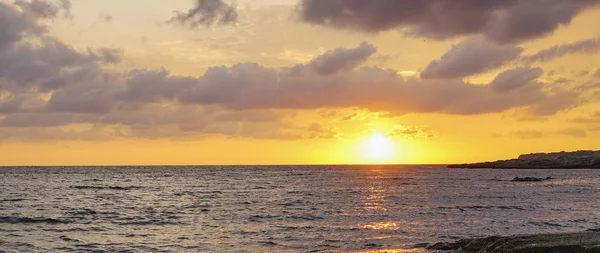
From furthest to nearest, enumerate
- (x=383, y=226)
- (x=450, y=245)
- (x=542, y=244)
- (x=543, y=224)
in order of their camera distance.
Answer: (x=543, y=224) → (x=383, y=226) → (x=450, y=245) → (x=542, y=244)

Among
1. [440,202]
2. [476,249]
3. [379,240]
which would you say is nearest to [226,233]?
[379,240]

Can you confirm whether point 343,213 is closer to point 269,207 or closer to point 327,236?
point 269,207

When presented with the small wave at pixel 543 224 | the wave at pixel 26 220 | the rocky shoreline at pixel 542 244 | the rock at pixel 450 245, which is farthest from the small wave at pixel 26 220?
the small wave at pixel 543 224

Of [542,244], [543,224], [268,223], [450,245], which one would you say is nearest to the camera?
[542,244]

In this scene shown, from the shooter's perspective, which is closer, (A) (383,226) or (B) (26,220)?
(A) (383,226)

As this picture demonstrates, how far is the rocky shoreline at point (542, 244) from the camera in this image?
21.1m

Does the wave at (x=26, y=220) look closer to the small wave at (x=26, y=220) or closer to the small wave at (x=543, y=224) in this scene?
the small wave at (x=26, y=220)

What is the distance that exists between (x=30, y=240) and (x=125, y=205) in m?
27.6

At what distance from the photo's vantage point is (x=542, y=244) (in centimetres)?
2261

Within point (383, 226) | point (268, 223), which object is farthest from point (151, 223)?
point (383, 226)

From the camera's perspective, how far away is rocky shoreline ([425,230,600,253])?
21.1 m

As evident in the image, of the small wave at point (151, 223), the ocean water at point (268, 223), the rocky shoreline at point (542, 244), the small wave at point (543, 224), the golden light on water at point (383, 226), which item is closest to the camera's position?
the rocky shoreline at point (542, 244)

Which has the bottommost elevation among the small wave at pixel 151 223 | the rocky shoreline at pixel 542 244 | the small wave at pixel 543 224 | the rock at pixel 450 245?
the small wave at pixel 543 224

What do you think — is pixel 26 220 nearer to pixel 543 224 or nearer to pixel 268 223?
pixel 268 223
